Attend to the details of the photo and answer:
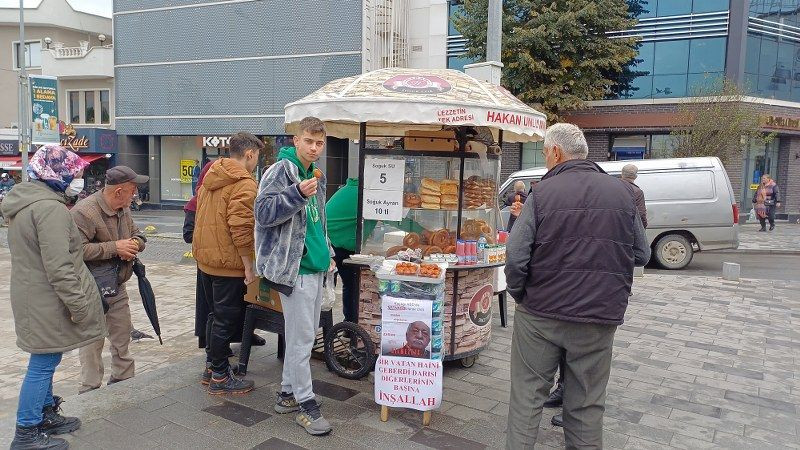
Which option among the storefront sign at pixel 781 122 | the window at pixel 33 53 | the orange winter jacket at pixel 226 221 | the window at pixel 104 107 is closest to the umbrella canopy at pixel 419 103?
the orange winter jacket at pixel 226 221

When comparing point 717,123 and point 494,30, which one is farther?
point 717,123

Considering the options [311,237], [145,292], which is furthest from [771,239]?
[145,292]

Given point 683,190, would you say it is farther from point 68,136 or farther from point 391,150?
point 68,136

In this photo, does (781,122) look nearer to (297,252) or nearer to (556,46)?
(556,46)

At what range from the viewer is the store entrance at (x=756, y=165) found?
20.5 m

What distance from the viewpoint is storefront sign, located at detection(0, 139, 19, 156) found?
29.1 metres

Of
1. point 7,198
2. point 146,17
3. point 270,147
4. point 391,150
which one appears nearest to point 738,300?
point 391,150

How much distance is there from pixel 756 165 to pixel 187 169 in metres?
23.6

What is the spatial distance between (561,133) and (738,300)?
6653 mm

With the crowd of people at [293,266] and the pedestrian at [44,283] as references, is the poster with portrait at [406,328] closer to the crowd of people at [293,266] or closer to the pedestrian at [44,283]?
the crowd of people at [293,266]

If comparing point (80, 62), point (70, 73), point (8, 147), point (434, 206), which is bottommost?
point (434, 206)

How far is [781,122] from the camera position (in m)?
20.0

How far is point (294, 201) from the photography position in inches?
136

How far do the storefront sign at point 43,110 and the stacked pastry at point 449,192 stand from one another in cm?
1550
